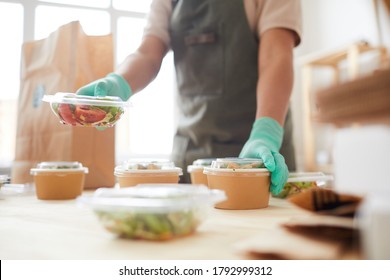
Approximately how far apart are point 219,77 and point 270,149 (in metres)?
0.48

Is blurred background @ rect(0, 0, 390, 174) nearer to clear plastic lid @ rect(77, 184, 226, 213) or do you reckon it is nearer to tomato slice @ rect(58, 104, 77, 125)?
tomato slice @ rect(58, 104, 77, 125)

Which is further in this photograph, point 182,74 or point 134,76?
point 182,74

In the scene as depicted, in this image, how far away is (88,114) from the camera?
2.53 feet

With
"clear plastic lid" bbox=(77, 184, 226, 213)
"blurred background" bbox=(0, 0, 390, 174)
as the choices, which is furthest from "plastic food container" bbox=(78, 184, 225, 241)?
"blurred background" bbox=(0, 0, 390, 174)

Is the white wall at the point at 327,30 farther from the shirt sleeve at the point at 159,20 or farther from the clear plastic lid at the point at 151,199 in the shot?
the clear plastic lid at the point at 151,199

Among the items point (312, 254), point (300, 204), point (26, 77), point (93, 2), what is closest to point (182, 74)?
point (26, 77)

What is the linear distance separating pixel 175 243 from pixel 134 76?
0.85 metres

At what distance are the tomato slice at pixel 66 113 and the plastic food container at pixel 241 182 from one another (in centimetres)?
32

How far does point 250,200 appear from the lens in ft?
2.43

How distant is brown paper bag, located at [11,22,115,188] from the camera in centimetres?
122

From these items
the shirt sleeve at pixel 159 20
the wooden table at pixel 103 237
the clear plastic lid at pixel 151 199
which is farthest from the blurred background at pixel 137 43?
the clear plastic lid at pixel 151 199

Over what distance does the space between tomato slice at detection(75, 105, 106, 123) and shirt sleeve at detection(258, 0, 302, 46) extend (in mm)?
629
